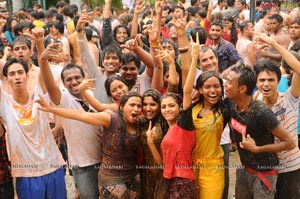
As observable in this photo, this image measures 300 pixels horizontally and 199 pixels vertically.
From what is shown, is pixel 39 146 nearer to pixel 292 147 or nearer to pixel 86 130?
pixel 86 130

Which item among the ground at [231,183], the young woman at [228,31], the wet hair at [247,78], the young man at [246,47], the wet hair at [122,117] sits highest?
the young woman at [228,31]

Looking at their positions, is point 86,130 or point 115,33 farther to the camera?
point 115,33

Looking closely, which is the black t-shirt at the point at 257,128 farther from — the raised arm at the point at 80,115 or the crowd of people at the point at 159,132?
the raised arm at the point at 80,115

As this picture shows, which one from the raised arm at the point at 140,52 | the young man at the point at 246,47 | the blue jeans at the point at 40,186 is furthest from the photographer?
the young man at the point at 246,47

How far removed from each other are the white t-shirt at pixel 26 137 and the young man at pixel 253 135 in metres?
1.66

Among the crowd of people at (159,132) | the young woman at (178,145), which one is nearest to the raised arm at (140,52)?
the crowd of people at (159,132)

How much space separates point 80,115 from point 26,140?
599mm

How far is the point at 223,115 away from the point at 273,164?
22.4 inches

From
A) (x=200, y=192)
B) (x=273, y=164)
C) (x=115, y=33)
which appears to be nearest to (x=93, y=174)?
(x=200, y=192)

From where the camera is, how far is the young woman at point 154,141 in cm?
391

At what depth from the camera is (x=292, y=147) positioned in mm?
3684

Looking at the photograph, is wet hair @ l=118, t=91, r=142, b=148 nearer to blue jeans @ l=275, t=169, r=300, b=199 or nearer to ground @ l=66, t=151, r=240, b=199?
blue jeans @ l=275, t=169, r=300, b=199

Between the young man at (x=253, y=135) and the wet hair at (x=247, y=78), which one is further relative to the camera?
the wet hair at (x=247, y=78)

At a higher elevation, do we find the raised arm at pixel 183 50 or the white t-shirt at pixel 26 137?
the raised arm at pixel 183 50
